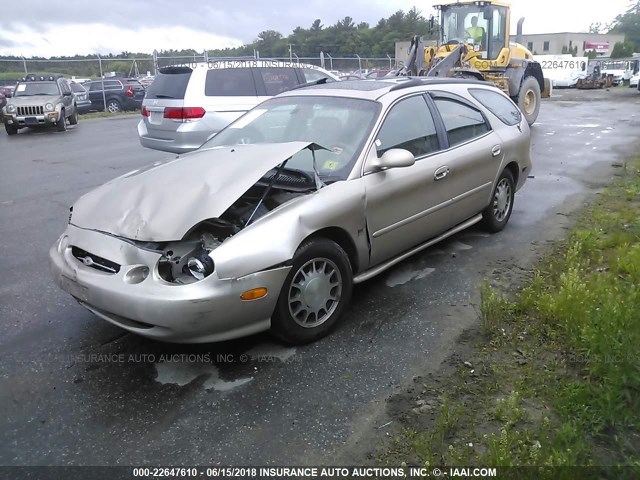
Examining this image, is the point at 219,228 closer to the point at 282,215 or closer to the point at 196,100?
the point at 282,215

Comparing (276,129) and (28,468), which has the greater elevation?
(276,129)

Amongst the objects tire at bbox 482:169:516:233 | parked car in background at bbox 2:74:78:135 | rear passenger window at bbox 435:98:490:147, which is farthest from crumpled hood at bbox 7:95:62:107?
tire at bbox 482:169:516:233

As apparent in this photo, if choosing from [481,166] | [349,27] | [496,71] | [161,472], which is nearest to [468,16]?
[496,71]

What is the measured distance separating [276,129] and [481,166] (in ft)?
6.45

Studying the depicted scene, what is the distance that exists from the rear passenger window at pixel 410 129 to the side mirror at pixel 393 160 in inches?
7.3

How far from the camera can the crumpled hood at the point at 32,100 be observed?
51.8 ft

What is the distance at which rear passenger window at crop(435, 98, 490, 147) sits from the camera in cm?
492

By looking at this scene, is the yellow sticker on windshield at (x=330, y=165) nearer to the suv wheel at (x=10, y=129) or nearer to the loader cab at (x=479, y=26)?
the loader cab at (x=479, y=26)

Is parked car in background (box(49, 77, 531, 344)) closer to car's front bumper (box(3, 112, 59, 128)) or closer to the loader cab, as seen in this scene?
the loader cab

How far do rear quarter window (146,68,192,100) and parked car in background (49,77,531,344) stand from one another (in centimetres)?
412

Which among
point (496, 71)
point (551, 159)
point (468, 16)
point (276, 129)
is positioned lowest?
point (551, 159)

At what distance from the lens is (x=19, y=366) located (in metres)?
3.45

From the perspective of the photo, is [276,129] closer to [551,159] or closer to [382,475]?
[382,475]

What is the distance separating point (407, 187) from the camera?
168 inches
